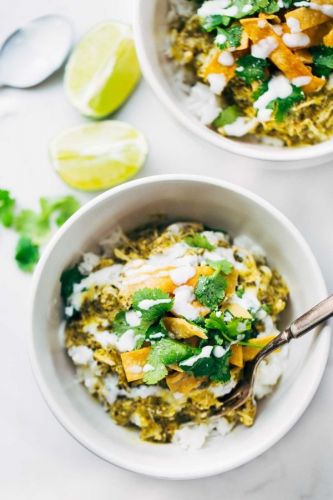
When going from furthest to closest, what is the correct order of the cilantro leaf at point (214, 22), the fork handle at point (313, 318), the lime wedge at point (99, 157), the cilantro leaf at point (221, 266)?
the lime wedge at point (99, 157), the cilantro leaf at point (214, 22), the cilantro leaf at point (221, 266), the fork handle at point (313, 318)

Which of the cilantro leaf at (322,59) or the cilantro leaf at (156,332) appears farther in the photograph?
the cilantro leaf at (322,59)

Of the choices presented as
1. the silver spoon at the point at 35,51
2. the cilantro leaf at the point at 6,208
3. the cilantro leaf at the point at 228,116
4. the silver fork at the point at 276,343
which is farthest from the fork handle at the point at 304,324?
the silver spoon at the point at 35,51

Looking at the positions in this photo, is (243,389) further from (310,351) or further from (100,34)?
(100,34)

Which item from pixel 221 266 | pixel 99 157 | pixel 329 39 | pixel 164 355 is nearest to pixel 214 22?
pixel 329 39

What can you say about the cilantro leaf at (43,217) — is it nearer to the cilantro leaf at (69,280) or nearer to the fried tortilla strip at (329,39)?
the cilantro leaf at (69,280)

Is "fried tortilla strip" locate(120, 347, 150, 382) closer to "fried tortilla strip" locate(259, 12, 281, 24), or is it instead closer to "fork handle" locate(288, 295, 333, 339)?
"fork handle" locate(288, 295, 333, 339)

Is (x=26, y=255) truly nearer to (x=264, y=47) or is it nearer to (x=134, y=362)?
(x=134, y=362)

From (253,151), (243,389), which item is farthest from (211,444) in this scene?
(253,151)

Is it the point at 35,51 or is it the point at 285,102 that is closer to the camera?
the point at 285,102
